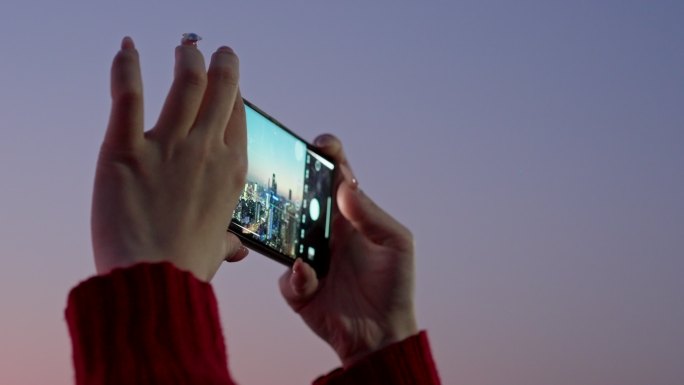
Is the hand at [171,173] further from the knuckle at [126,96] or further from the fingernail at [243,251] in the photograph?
the fingernail at [243,251]

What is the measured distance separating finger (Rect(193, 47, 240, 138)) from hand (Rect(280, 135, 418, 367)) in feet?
2.69

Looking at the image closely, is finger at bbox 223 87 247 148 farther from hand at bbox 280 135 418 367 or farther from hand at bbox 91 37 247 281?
hand at bbox 280 135 418 367

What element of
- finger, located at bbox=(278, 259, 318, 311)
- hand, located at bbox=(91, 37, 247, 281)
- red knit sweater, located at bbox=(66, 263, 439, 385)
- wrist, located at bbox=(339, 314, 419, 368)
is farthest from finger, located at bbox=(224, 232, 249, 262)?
red knit sweater, located at bbox=(66, 263, 439, 385)

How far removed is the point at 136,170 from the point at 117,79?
0.13 m

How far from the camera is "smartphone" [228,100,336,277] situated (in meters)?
2.14

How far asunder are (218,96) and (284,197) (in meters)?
0.91

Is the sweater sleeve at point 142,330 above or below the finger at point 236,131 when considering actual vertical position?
below

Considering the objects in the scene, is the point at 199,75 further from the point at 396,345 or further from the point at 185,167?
the point at 396,345

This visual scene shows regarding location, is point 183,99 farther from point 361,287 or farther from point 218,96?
point 361,287

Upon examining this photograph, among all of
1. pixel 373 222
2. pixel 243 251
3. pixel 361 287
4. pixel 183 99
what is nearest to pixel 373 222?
pixel 373 222

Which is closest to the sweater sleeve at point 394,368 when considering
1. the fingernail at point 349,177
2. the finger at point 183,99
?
the fingernail at point 349,177

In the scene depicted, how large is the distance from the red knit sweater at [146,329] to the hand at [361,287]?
859 millimetres

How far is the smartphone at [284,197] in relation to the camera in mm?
2141

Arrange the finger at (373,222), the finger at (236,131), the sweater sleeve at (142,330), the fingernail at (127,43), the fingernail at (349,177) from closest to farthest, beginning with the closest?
the sweater sleeve at (142,330) → the fingernail at (127,43) → the finger at (236,131) → the finger at (373,222) → the fingernail at (349,177)
